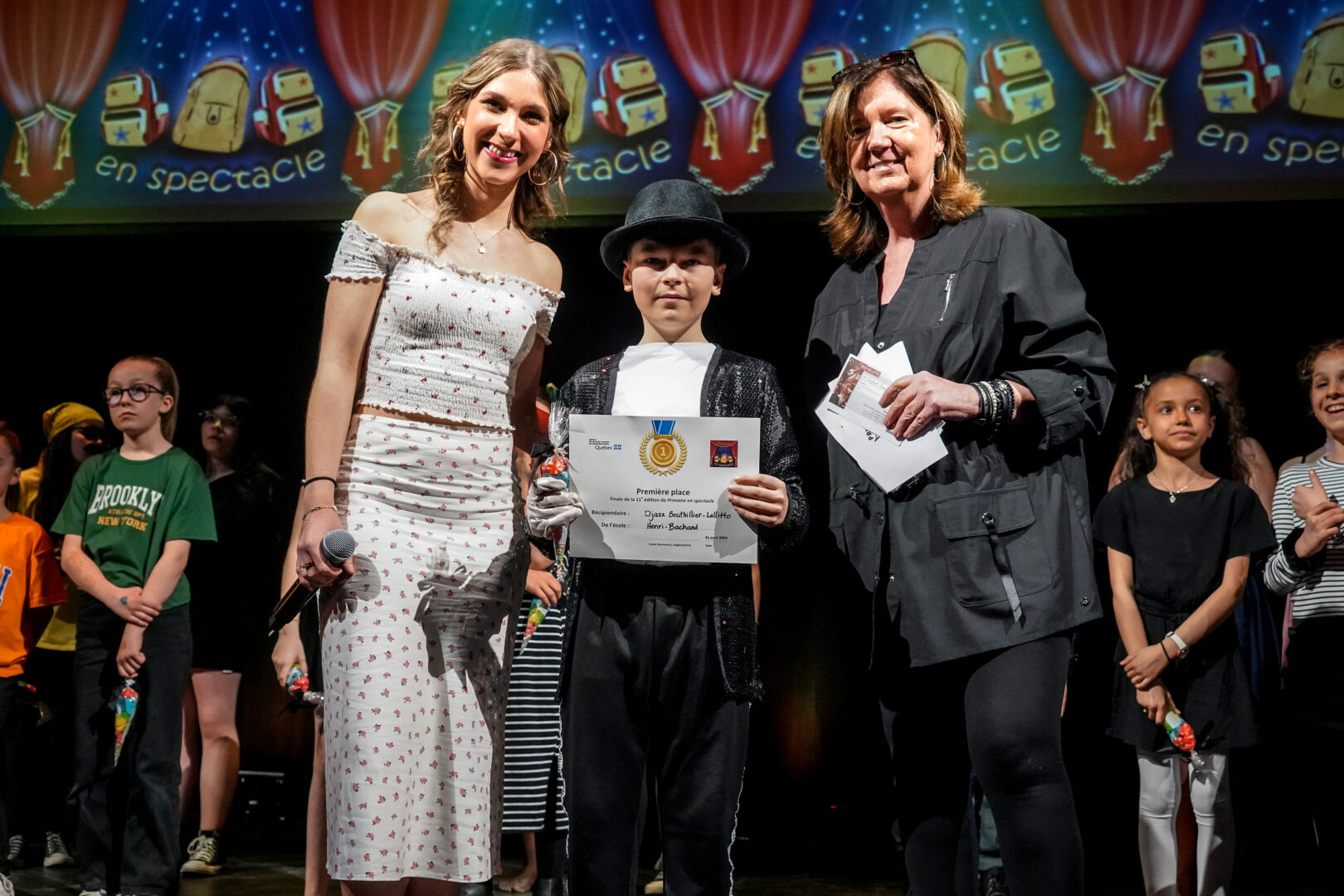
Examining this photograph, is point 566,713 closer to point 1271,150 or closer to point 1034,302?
point 1034,302

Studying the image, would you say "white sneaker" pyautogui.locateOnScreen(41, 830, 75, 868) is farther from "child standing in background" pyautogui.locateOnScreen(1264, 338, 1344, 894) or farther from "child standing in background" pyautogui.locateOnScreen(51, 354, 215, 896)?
"child standing in background" pyautogui.locateOnScreen(1264, 338, 1344, 894)

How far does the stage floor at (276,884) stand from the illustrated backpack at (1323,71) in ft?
10.7

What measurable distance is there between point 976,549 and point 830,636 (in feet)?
13.0

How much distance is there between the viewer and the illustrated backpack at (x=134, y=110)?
5539 millimetres

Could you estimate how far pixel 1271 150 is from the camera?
480 cm

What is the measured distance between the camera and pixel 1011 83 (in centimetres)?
496

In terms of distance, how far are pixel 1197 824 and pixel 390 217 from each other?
10.5 ft

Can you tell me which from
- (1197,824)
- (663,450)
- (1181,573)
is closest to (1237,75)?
(1181,573)

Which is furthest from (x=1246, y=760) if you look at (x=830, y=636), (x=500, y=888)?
(x=500, y=888)

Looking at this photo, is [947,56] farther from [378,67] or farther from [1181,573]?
[378,67]

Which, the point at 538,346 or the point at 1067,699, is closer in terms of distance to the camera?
the point at 538,346

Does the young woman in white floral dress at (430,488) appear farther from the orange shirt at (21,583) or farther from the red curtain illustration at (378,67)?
the red curtain illustration at (378,67)

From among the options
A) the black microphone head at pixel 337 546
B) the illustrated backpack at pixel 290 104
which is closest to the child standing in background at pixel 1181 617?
the black microphone head at pixel 337 546

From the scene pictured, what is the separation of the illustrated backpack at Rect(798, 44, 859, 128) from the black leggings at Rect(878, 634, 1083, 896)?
3720 mm
